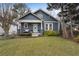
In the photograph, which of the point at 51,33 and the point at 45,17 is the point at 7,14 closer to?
the point at 45,17

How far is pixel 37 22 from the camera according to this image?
10594mm

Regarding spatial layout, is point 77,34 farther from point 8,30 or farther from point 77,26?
point 8,30

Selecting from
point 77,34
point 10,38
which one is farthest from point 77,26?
point 10,38

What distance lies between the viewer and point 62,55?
34.5 feet

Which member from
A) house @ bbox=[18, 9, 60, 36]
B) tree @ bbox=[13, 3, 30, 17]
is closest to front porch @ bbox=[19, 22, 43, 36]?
house @ bbox=[18, 9, 60, 36]

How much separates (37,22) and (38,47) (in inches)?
11.2

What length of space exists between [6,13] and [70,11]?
0.73 metres

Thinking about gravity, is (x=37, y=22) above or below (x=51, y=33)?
above

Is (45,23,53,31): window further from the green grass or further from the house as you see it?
the green grass

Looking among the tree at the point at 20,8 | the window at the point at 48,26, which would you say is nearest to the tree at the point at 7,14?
the tree at the point at 20,8

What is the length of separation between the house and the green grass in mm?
106

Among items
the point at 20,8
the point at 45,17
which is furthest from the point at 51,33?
the point at 20,8

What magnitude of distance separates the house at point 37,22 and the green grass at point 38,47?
0.11 metres

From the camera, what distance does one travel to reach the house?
34.8ft
